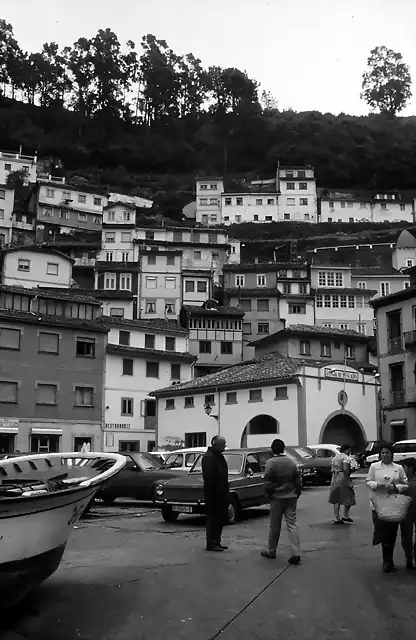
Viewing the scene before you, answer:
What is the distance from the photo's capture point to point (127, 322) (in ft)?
159

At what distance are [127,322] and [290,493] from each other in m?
39.4

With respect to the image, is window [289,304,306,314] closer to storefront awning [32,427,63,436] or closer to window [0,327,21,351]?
storefront awning [32,427,63,436]

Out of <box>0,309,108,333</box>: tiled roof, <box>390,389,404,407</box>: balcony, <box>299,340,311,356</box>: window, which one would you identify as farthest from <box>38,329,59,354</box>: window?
<box>390,389,404,407</box>: balcony

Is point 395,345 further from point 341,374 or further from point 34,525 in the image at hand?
point 34,525

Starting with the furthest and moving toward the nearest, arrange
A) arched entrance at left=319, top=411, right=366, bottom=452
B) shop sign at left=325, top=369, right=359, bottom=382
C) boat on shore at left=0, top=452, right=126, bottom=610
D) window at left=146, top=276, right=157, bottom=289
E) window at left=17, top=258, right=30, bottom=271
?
1. window at left=146, top=276, right=157, bottom=289
2. window at left=17, top=258, right=30, bottom=271
3. arched entrance at left=319, top=411, right=366, bottom=452
4. shop sign at left=325, top=369, right=359, bottom=382
5. boat on shore at left=0, top=452, right=126, bottom=610

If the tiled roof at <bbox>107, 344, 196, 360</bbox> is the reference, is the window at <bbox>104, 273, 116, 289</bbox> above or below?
above

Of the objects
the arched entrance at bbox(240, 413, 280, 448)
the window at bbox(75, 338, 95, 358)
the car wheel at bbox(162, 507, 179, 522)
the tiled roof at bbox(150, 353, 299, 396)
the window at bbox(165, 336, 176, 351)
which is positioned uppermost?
the window at bbox(165, 336, 176, 351)

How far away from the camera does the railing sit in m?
42.2

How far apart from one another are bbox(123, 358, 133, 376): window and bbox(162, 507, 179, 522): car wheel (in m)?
30.4

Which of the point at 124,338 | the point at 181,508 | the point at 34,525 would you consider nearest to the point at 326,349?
the point at 124,338

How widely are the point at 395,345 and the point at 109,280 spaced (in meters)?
36.5

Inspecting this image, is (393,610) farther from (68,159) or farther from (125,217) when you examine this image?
(68,159)

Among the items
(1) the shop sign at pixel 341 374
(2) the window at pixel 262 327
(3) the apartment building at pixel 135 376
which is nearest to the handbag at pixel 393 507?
(1) the shop sign at pixel 341 374

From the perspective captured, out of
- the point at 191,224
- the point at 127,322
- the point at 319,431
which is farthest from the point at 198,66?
the point at 319,431
